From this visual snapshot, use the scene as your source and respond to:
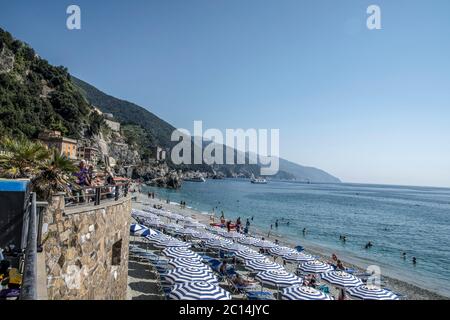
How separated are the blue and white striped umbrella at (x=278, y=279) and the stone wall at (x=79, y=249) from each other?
24.4ft

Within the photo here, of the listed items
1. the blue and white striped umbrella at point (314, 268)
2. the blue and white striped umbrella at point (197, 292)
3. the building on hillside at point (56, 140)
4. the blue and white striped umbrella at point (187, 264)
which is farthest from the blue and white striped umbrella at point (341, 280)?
the building on hillside at point (56, 140)

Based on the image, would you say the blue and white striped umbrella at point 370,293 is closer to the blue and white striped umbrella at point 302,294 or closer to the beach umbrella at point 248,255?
the blue and white striped umbrella at point 302,294

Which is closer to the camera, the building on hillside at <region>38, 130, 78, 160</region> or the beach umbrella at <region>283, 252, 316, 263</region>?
the beach umbrella at <region>283, 252, 316, 263</region>

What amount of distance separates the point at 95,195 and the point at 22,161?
2.14 m

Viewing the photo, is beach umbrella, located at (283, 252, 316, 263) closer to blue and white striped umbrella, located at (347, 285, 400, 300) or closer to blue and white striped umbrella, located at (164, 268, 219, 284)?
blue and white striped umbrella, located at (347, 285, 400, 300)

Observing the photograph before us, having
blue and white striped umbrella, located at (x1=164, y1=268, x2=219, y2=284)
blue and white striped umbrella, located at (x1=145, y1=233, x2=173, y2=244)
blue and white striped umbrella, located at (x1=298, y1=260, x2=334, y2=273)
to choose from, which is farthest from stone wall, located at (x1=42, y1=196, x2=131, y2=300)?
blue and white striped umbrella, located at (x1=298, y1=260, x2=334, y2=273)

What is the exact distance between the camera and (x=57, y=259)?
19.9ft

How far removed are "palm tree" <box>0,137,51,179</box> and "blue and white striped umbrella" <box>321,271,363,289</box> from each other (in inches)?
512

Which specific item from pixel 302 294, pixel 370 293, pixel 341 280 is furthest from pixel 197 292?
pixel 341 280

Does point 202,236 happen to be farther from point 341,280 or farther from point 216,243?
point 341,280

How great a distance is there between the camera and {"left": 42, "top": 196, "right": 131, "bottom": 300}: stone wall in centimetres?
601

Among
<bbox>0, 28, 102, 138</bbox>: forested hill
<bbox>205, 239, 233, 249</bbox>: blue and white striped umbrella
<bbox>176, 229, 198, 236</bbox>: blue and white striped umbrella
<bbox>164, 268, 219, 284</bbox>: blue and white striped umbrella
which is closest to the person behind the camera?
<bbox>164, 268, 219, 284</bbox>: blue and white striped umbrella

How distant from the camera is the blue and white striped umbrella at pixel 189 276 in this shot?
12.6m
